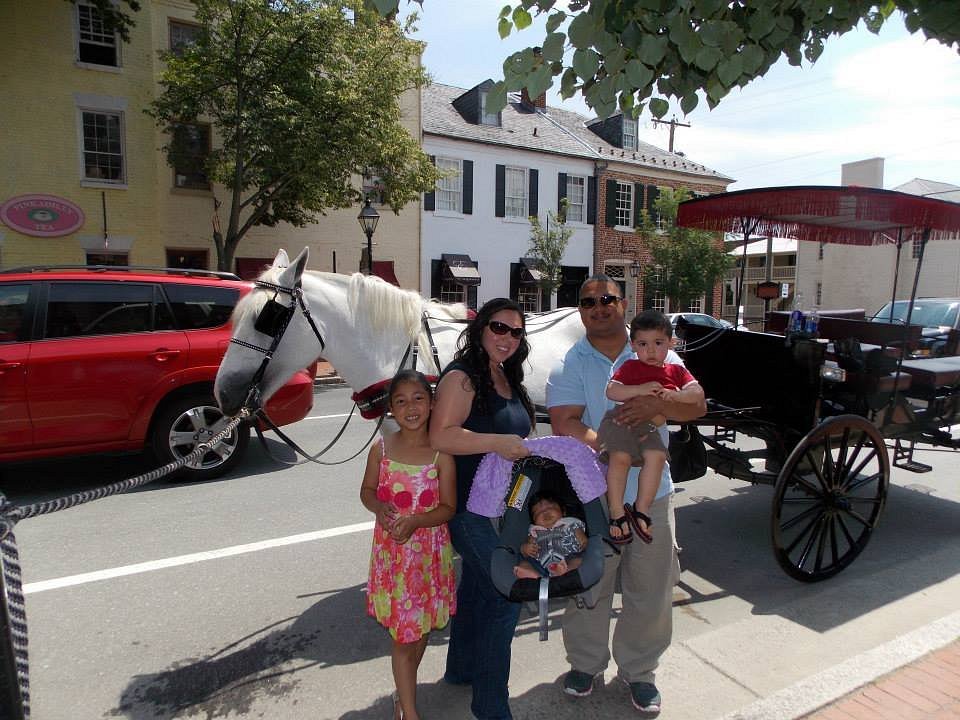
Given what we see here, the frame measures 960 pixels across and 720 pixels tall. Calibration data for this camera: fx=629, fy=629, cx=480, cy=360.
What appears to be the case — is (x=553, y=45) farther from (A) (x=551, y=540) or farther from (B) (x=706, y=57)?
(A) (x=551, y=540)

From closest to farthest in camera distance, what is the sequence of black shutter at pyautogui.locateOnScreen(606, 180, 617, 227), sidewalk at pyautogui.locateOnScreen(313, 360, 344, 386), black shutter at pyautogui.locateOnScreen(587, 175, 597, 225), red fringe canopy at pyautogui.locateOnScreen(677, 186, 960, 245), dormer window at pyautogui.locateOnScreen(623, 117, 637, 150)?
red fringe canopy at pyautogui.locateOnScreen(677, 186, 960, 245), sidewalk at pyautogui.locateOnScreen(313, 360, 344, 386), black shutter at pyautogui.locateOnScreen(587, 175, 597, 225), black shutter at pyautogui.locateOnScreen(606, 180, 617, 227), dormer window at pyautogui.locateOnScreen(623, 117, 637, 150)

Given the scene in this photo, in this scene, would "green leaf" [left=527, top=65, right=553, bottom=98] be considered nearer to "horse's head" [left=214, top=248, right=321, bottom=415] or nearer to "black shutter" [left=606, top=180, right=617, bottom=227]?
"horse's head" [left=214, top=248, right=321, bottom=415]

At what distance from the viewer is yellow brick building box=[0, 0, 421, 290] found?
1464 centimetres

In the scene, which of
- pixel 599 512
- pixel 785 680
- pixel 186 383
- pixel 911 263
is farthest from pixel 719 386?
pixel 911 263

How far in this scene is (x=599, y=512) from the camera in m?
2.45

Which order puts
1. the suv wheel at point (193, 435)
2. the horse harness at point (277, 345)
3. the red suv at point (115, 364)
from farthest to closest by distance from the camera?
the suv wheel at point (193, 435) → the red suv at point (115, 364) → the horse harness at point (277, 345)

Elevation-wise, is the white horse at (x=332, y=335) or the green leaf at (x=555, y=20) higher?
the green leaf at (x=555, y=20)

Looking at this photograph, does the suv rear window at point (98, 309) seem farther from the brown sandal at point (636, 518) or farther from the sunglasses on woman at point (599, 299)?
the brown sandal at point (636, 518)

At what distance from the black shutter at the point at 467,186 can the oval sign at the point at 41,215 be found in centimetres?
1190

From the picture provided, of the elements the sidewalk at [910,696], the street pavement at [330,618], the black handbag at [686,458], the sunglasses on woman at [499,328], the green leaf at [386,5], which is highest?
the green leaf at [386,5]

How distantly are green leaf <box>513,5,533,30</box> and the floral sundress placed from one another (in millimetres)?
1719

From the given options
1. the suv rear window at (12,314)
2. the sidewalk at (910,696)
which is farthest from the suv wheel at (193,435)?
the sidewalk at (910,696)

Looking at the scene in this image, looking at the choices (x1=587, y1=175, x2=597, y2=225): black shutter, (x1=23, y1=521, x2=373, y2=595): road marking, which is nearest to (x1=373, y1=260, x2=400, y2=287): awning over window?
(x1=587, y1=175, x2=597, y2=225): black shutter

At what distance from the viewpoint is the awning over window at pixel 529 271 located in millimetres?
23625
